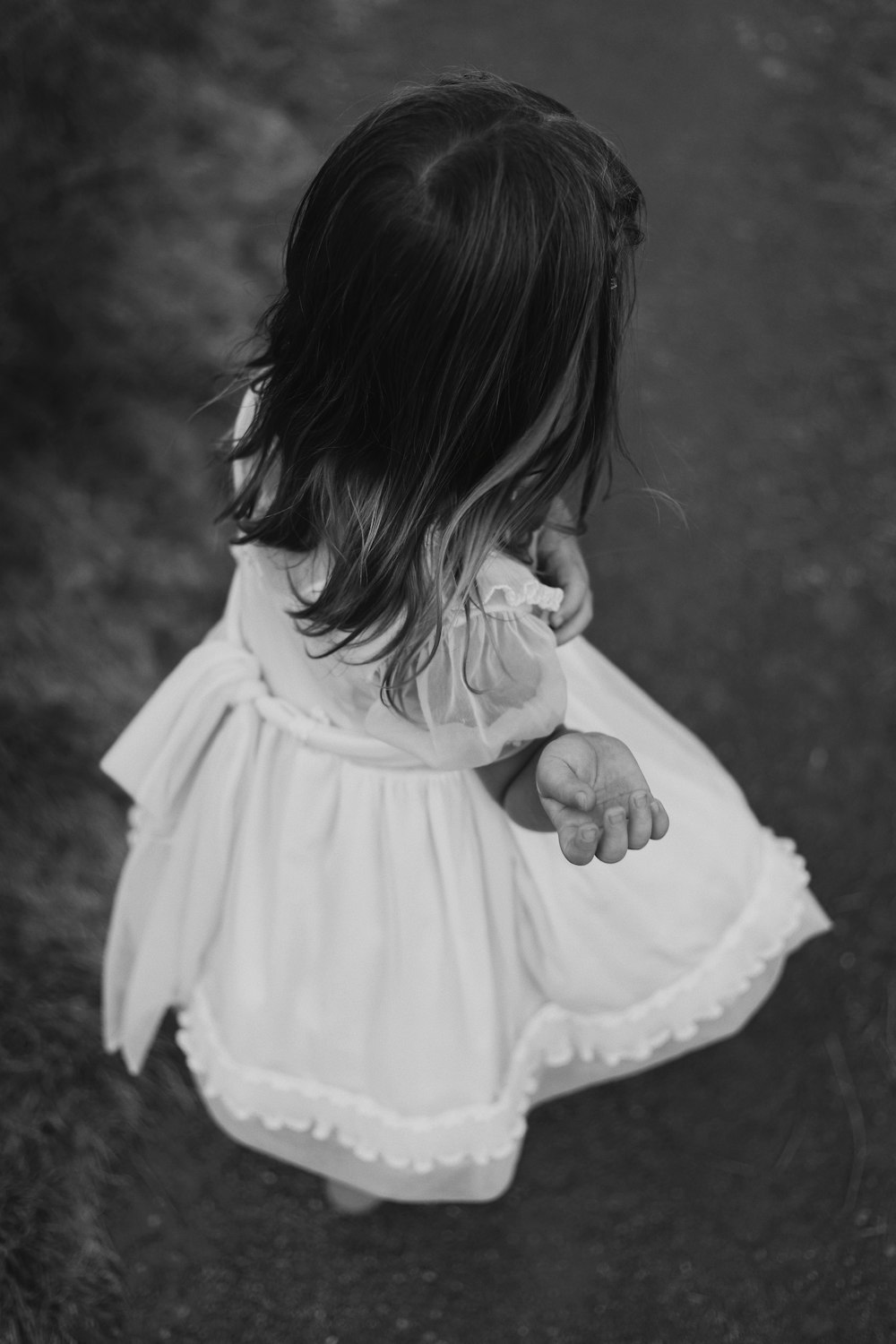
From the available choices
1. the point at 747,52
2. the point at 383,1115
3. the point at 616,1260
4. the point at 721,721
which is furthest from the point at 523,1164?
the point at 747,52

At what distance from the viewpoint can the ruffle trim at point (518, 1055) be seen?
1.50 metres

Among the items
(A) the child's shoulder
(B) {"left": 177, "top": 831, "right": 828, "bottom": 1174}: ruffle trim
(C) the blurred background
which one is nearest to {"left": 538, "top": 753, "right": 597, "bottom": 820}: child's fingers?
(A) the child's shoulder

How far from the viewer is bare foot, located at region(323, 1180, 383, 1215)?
177 cm

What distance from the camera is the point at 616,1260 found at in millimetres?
1789

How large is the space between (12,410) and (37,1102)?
1451mm

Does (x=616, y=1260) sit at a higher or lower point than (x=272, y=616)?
lower

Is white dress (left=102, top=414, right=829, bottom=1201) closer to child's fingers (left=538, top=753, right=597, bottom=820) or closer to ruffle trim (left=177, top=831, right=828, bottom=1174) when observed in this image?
ruffle trim (left=177, top=831, right=828, bottom=1174)

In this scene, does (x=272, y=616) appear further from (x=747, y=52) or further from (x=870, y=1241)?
(x=747, y=52)

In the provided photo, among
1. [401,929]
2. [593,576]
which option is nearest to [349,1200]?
[401,929]

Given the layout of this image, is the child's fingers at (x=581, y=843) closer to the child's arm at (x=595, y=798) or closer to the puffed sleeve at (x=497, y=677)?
the child's arm at (x=595, y=798)

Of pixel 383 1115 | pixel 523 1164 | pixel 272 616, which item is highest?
pixel 272 616

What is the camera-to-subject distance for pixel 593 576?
248 centimetres

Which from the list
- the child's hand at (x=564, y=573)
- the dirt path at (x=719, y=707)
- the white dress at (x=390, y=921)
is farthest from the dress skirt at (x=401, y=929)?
the dirt path at (x=719, y=707)

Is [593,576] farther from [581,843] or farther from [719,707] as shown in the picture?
[581,843]
